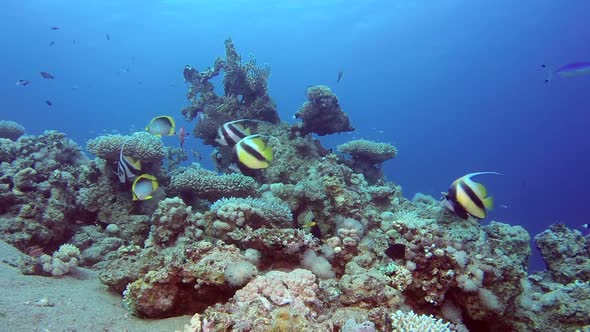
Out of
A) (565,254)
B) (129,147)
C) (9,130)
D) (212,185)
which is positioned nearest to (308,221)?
(212,185)

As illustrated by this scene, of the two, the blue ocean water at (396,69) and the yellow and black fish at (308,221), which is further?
the blue ocean water at (396,69)

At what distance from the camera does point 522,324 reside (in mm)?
4129

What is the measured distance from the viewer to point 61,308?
357 cm

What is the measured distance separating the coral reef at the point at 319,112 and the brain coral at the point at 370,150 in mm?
932

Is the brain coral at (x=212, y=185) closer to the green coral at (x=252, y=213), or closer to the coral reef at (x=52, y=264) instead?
the green coral at (x=252, y=213)

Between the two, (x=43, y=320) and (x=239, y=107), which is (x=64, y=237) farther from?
(x=239, y=107)

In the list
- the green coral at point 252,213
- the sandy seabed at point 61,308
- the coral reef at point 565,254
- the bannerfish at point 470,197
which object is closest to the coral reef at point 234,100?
the green coral at point 252,213

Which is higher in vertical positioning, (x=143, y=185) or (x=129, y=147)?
(x=129, y=147)

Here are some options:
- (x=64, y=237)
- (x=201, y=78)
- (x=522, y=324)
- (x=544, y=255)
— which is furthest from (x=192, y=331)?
(x=201, y=78)

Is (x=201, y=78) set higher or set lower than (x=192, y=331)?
higher

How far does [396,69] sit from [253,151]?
333 feet

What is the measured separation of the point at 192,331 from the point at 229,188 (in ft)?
13.6

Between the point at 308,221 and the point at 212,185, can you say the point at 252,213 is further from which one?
the point at 212,185

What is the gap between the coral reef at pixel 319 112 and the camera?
32.7ft
